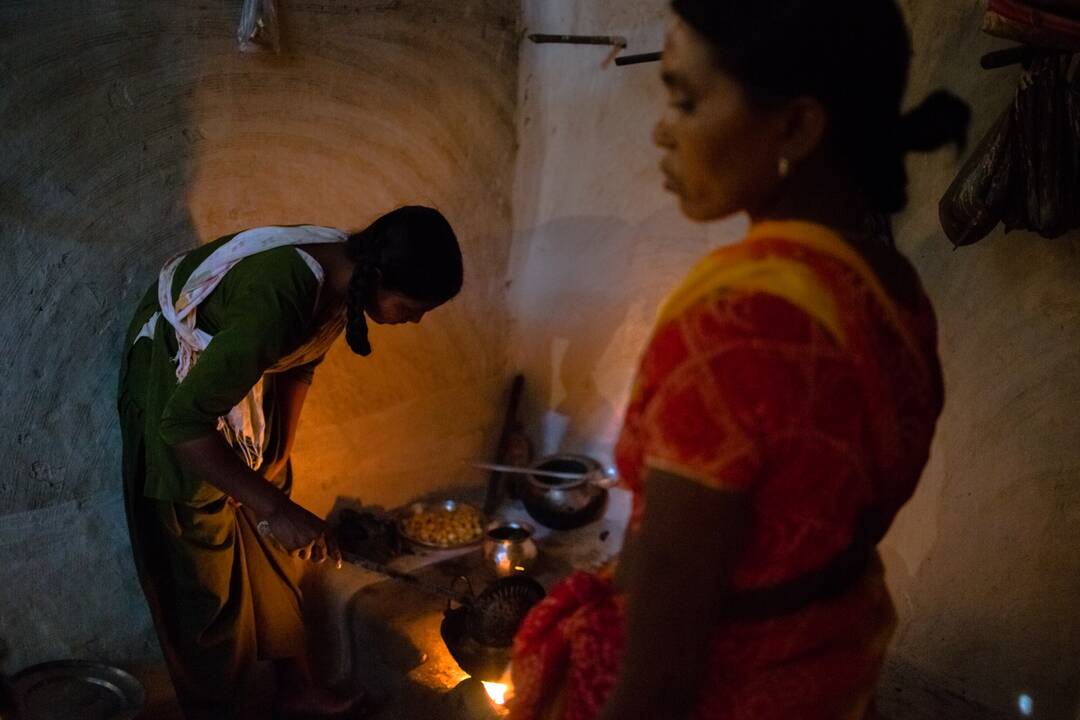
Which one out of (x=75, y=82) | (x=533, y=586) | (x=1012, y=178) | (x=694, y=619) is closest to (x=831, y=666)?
(x=694, y=619)

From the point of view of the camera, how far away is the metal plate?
2447 mm

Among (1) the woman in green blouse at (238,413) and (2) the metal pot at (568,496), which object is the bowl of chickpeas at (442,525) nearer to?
(2) the metal pot at (568,496)

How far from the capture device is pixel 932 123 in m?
0.96

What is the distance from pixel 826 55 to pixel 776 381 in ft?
1.08

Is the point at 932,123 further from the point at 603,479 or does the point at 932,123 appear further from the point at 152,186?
the point at 603,479

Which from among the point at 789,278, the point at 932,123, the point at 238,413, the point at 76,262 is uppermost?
the point at 932,123

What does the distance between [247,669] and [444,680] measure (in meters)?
0.66

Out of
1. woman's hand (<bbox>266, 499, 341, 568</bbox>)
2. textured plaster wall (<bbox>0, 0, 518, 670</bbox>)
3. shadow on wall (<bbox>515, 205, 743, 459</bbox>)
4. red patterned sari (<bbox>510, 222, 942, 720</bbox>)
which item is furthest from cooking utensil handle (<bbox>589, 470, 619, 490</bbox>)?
red patterned sari (<bbox>510, 222, 942, 720</bbox>)

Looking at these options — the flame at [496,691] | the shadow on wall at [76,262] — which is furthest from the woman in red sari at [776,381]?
the shadow on wall at [76,262]

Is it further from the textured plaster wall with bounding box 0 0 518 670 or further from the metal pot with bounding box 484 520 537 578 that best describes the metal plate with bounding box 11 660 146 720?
the metal pot with bounding box 484 520 537 578

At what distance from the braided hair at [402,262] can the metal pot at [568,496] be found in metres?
1.43

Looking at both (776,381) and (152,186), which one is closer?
(776,381)

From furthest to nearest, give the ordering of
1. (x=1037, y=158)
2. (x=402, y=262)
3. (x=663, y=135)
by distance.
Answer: (x=402, y=262)
(x=1037, y=158)
(x=663, y=135)

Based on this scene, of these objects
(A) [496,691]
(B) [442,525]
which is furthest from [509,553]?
(A) [496,691]
